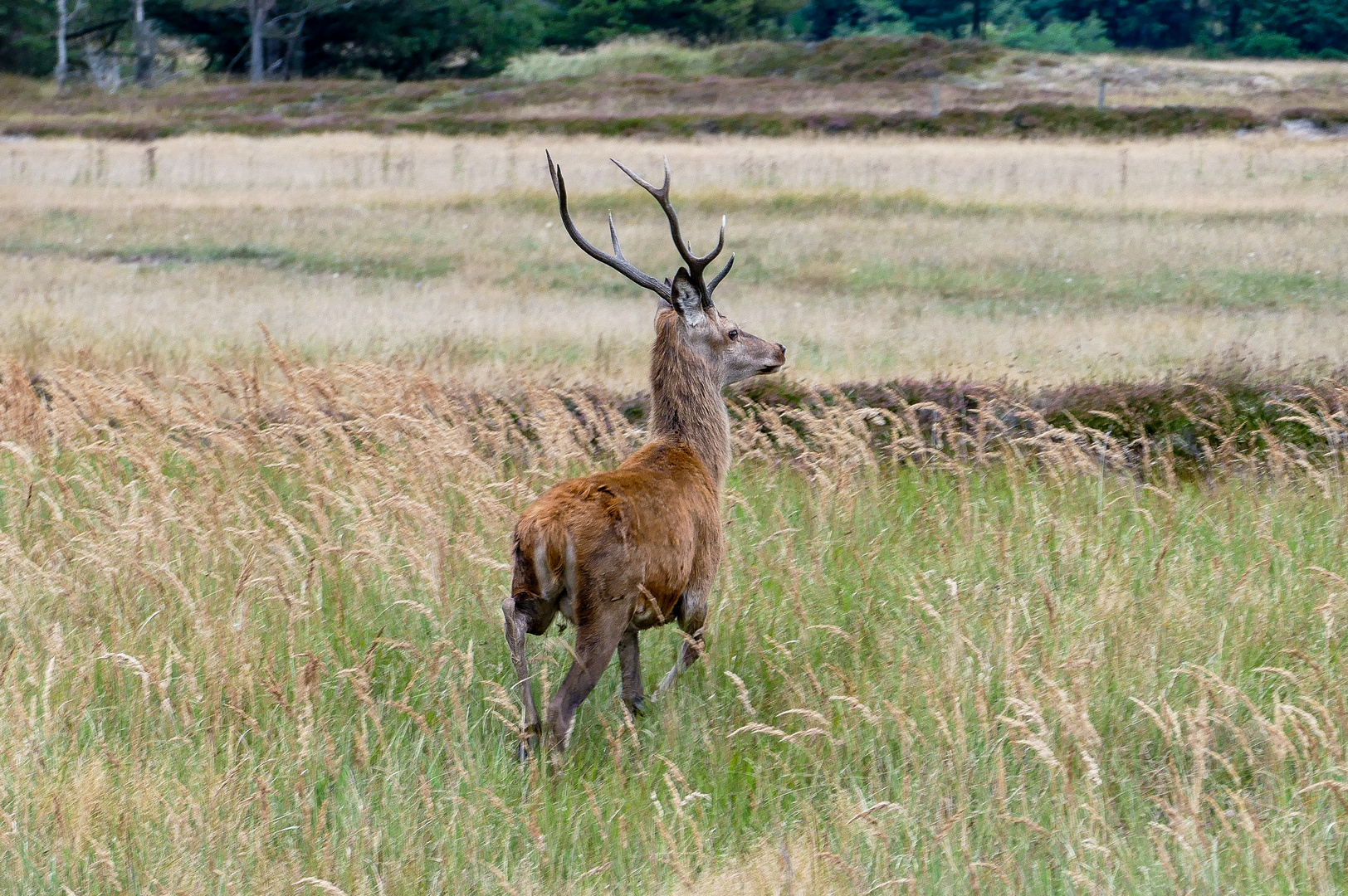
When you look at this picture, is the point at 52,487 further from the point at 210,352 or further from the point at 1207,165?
the point at 1207,165

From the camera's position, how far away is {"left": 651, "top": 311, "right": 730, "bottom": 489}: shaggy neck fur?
5.66 m

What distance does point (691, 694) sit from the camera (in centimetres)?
521

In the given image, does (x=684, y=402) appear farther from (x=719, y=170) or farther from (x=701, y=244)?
(x=719, y=170)

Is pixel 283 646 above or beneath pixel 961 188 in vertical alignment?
beneath

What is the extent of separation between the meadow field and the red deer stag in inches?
9.2

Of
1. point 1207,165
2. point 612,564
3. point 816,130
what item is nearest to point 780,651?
point 612,564

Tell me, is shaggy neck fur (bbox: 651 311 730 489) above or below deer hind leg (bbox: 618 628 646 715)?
above

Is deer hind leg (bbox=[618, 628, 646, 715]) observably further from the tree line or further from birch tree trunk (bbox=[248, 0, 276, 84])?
the tree line

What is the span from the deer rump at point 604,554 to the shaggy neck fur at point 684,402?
0.72 meters

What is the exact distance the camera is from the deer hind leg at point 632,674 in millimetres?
4988

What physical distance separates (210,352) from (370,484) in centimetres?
624

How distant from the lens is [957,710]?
409 centimetres

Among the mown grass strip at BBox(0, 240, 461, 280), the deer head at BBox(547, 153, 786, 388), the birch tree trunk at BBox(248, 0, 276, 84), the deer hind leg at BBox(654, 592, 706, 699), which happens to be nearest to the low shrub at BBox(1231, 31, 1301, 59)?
the birch tree trunk at BBox(248, 0, 276, 84)

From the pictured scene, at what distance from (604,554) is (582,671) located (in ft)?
1.34
